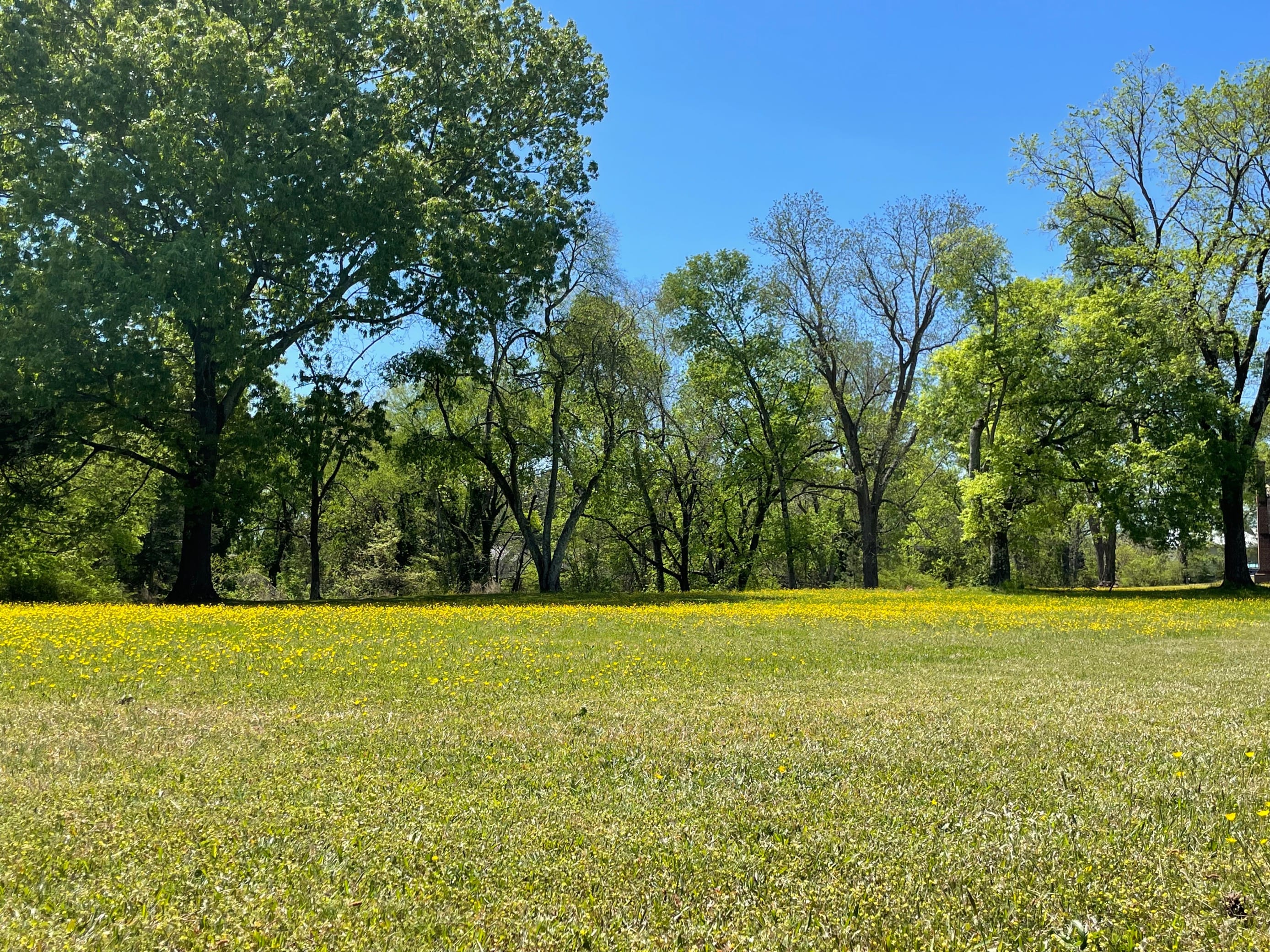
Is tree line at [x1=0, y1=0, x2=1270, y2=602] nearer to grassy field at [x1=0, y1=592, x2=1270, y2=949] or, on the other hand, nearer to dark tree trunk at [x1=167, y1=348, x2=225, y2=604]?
dark tree trunk at [x1=167, y1=348, x2=225, y2=604]

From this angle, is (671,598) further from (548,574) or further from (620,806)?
(620,806)

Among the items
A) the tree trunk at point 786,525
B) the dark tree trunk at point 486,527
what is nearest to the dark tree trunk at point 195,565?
the dark tree trunk at point 486,527

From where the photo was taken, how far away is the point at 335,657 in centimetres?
1136

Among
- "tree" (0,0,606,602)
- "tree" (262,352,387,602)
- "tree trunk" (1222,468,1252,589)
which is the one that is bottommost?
"tree trunk" (1222,468,1252,589)

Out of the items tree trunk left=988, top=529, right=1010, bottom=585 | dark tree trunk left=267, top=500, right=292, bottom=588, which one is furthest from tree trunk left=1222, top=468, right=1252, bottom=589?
dark tree trunk left=267, top=500, right=292, bottom=588

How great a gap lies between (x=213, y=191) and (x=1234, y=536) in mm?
35922

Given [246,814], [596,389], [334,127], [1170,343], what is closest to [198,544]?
[334,127]

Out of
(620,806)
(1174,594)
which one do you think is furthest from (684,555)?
(620,806)

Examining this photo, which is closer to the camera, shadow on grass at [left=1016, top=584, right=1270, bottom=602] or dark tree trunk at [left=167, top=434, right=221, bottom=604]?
dark tree trunk at [left=167, top=434, right=221, bottom=604]

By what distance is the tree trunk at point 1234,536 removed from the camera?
95.4 feet

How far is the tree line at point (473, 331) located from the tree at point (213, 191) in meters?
0.11

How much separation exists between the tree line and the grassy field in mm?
14609

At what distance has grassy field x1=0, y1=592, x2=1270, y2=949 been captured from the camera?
366 centimetres

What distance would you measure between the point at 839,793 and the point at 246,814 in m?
3.69
